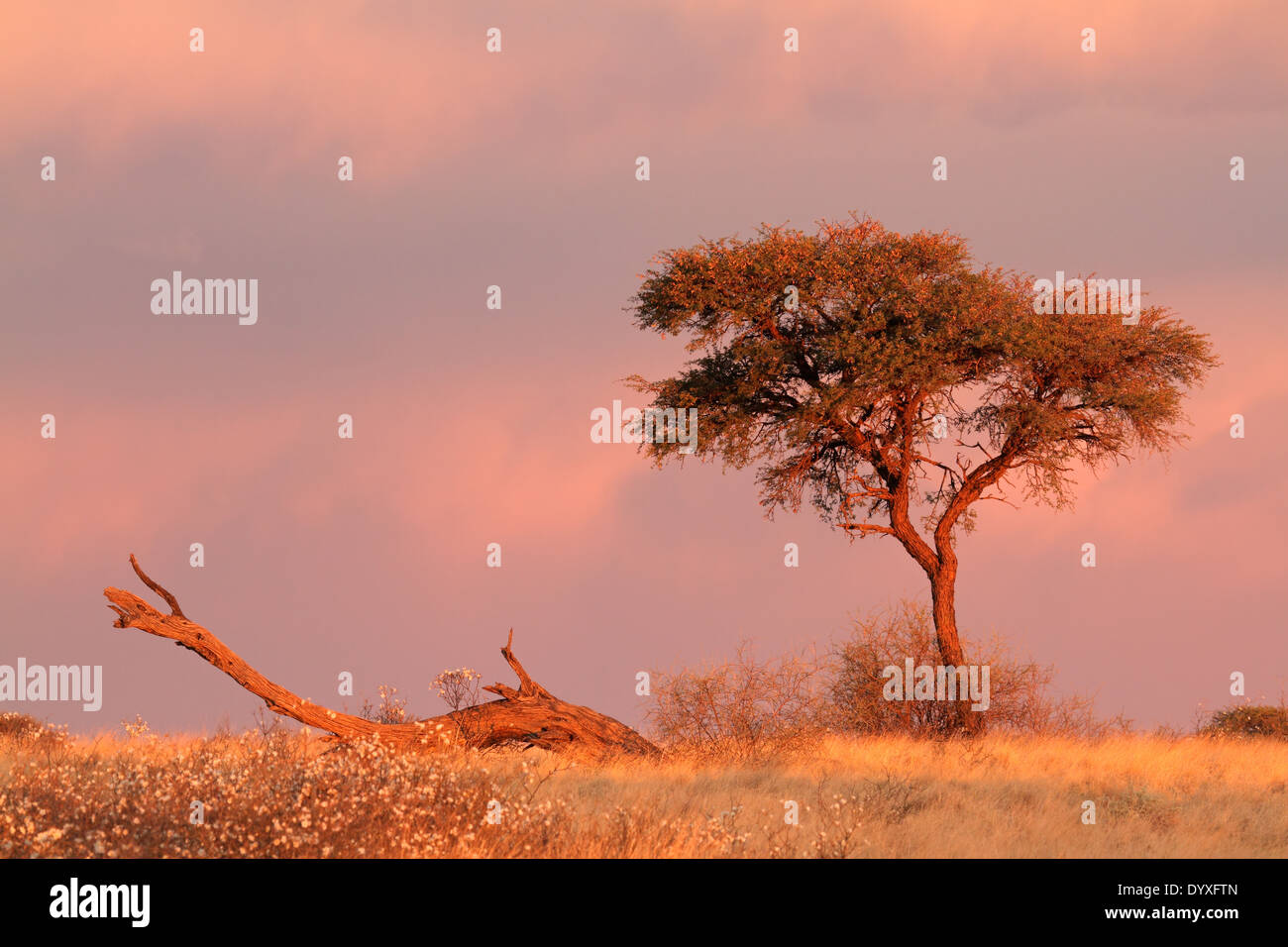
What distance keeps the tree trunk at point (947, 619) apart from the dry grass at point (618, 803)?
4656 millimetres

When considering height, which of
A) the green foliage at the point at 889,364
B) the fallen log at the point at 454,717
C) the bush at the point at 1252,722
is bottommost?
the bush at the point at 1252,722

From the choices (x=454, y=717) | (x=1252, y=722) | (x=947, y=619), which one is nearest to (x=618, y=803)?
(x=454, y=717)

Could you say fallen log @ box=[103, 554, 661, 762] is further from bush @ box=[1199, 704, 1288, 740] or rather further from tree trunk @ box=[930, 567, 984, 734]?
bush @ box=[1199, 704, 1288, 740]

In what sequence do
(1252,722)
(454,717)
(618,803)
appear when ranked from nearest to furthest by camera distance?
1. (618,803)
2. (454,717)
3. (1252,722)

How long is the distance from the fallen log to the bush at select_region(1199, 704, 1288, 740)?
16992mm

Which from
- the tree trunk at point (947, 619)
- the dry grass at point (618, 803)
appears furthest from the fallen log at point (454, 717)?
the tree trunk at point (947, 619)

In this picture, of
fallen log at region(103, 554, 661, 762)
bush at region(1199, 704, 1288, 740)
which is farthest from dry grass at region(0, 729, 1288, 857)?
bush at region(1199, 704, 1288, 740)

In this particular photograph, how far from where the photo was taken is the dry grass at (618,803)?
1111cm

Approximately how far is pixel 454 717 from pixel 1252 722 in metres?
21.1

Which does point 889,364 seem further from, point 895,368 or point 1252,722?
point 1252,722

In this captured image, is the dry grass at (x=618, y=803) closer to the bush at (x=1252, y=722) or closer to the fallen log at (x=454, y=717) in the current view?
the fallen log at (x=454, y=717)

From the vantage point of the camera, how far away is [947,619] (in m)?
26.4
